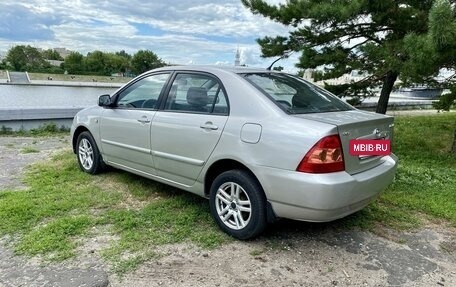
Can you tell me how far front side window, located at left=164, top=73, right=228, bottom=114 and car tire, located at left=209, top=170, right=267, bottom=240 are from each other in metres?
0.62

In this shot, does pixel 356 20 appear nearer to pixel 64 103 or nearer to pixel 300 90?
pixel 300 90

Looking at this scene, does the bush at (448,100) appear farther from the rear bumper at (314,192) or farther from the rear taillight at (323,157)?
the rear taillight at (323,157)

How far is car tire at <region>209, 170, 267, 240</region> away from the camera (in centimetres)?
307

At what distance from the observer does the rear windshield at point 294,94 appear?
3279mm

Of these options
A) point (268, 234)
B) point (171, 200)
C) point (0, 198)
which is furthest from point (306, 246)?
point (0, 198)

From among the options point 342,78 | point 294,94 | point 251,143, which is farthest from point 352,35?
point 251,143

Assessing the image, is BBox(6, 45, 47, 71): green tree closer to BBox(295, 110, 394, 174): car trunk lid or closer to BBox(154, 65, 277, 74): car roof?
BBox(154, 65, 277, 74): car roof

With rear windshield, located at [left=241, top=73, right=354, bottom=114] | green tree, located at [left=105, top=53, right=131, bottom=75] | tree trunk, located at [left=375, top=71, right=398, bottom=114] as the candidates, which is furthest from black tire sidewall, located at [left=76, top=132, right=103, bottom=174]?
green tree, located at [left=105, top=53, right=131, bottom=75]

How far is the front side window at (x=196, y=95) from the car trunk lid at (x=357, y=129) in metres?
0.81

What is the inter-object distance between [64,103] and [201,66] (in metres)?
7.57

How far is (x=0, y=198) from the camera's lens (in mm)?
4184

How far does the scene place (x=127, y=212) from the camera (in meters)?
3.83

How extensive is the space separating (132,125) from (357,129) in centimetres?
243

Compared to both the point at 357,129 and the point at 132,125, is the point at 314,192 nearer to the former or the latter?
the point at 357,129
